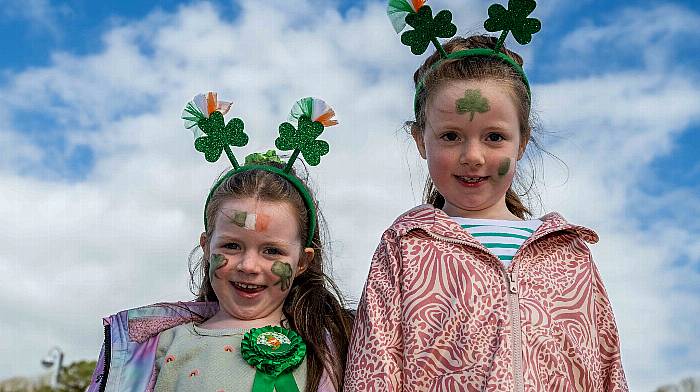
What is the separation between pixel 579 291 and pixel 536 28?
3.91 ft

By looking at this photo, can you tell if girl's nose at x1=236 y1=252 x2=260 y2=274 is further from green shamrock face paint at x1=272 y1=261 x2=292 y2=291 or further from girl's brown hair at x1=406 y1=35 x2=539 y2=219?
girl's brown hair at x1=406 y1=35 x2=539 y2=219

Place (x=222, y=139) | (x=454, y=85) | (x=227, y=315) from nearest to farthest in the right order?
(x=454, y=85) < (x=227, y=315) < (x=222, y=139)

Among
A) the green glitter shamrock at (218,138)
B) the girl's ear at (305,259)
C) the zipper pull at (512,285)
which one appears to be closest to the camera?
the zipper pull at (512,285)

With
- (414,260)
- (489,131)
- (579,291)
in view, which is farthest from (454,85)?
(579,291)

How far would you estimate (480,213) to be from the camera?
11.8 ft

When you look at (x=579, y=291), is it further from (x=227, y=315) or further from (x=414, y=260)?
(x=227, y=315)

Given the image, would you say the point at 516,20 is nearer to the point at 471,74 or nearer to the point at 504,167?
the point at 471,74

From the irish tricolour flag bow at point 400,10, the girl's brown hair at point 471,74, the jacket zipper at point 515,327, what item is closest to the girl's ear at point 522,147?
the girl's brown hair at point 471,74

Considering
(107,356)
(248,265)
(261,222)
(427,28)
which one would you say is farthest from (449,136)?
(107,356)

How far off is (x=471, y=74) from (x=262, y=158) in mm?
1189

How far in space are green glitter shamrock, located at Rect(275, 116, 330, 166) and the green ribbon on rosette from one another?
905 mm

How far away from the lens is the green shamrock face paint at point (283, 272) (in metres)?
3.76

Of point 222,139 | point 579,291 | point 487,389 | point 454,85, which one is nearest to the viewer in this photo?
point 487,389

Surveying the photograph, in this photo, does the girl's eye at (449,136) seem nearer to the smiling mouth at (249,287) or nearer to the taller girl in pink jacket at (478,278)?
the taller girl in pink jacket at (478,278)
